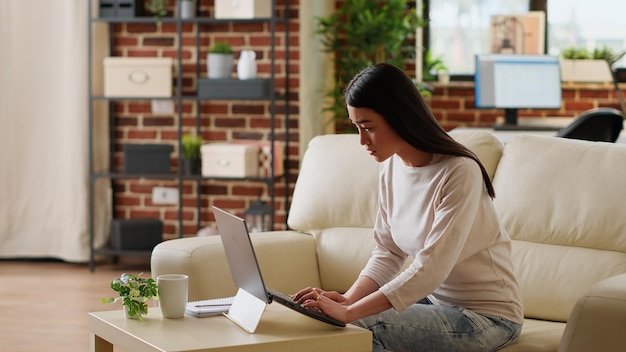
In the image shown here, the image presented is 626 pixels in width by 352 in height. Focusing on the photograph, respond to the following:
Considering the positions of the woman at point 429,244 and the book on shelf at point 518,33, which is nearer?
the woman at point 429,244

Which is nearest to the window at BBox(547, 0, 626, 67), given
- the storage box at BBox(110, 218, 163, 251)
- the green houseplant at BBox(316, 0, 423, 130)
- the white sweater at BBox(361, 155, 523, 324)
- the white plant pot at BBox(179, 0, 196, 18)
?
the green houseplant at BBox(316, 0, 423, 130)

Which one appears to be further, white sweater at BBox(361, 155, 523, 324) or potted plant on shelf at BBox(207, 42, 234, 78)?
potted plant on shelf at BBox(207, 42, 234, 78)

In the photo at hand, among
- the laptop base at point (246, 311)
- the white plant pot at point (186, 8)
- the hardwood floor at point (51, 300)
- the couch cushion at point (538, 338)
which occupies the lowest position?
the hardwood floor at point (51, 300)

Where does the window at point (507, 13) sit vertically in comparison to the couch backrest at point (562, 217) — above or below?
above

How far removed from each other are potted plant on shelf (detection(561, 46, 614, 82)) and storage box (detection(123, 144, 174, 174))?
2.34 metres

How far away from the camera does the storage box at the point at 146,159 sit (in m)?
5.47

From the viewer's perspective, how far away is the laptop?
7.16 ft

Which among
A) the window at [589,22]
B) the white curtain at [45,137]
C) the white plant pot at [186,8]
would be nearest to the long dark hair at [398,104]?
the white plant pot at [186,8]

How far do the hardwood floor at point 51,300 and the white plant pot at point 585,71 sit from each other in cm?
266

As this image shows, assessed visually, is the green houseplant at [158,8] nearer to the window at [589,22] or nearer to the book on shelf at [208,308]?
the window at [589,22]

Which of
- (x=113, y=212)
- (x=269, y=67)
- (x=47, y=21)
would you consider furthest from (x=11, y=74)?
(x=269, y=67)

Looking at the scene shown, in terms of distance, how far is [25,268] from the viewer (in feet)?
18.4

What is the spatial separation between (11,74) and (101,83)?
0.51 m

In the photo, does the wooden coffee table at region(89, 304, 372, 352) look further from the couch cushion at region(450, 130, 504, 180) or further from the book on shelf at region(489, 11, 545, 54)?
the book on shelf at region(489, 11, 545, 54)
